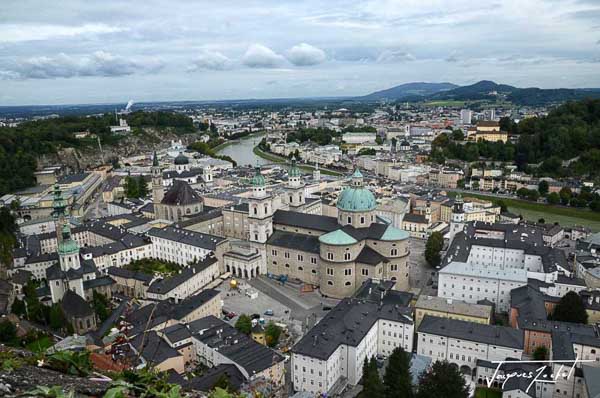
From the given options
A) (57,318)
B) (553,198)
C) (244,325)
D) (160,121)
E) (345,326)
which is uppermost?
(160,121)

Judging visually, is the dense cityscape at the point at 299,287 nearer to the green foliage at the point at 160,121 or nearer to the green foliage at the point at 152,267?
the green foliage at the point at 152,267

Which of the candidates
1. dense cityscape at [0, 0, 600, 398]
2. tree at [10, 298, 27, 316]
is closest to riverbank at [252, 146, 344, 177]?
dense cityscape at [0, 0, 600, 398]

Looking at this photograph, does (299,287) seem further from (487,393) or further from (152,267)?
(487,393)

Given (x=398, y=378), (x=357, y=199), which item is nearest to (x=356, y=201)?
(x=357, y=199)

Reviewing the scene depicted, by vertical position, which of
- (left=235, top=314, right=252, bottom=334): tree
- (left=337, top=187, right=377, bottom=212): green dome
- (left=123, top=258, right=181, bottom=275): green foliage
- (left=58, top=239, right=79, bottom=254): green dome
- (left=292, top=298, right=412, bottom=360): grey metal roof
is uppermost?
(left=337, top=187, right=377, bottom=212): green dome

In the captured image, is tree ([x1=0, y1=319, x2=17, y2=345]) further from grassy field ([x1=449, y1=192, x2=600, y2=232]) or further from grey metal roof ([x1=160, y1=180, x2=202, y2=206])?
grassy field ([x1=449, y1=192, x2=600, y2=232])

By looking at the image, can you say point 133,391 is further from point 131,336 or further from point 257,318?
point 257,318
